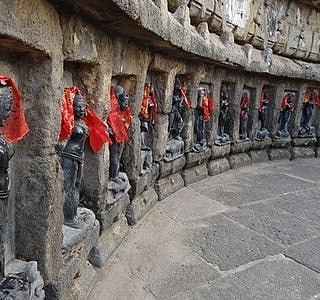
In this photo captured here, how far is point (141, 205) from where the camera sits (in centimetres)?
363

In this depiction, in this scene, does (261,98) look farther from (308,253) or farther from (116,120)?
(116,120)

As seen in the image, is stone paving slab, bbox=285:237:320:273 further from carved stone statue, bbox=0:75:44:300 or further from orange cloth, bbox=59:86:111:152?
carved stone statue, bbox=0:75:44:300

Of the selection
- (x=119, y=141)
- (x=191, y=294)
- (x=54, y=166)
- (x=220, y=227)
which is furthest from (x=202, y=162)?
(x=54, y=166)

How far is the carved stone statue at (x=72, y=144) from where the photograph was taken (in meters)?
2.18

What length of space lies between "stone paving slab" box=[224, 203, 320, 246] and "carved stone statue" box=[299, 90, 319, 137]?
156 inches

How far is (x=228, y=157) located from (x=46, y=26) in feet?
15.4

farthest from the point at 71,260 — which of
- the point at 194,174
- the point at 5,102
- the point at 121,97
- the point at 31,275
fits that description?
the point at 194,174

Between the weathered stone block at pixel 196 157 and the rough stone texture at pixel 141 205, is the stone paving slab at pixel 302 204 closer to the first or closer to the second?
the weathered stone block at pixel 196 157

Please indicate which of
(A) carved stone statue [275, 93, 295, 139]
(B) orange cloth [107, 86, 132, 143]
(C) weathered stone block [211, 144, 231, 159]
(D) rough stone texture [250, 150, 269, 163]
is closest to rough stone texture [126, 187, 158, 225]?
(B) orange cloth [107, 86, 132, 143]

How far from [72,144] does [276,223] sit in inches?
94.8

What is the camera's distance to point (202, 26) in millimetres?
4262

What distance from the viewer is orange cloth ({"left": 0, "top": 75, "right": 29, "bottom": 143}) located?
5.41ft

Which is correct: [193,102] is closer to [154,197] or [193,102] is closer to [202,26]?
[202,26]

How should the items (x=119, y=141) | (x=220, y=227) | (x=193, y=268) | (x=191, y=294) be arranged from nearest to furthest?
(x=191, y=294) → (x=193, y=268) → (x=119, y=141) → (x=220, y=227)
